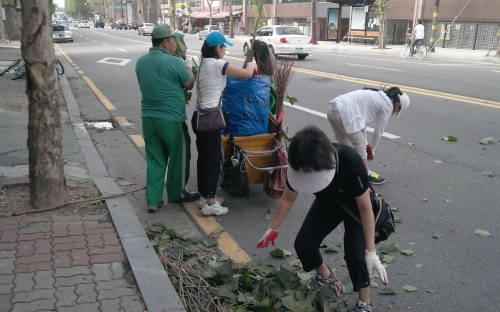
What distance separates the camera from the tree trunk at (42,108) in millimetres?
4062

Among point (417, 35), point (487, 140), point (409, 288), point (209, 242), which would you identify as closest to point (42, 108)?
point (209, 242)

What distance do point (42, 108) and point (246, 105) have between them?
1865mm

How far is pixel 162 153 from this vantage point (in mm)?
4789

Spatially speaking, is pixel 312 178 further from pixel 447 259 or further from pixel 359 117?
pixel 359 117

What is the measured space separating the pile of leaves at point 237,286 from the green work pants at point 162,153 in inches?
40.0

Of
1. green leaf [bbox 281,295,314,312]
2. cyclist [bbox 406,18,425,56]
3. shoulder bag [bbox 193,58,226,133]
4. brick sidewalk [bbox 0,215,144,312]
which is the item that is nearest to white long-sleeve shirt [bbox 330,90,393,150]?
shoulder bag [bbox 193,58,226,133]

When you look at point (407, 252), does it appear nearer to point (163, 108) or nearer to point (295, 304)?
point (295, 304)

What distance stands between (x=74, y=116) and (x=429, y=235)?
6.94 m

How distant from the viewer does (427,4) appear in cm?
3150

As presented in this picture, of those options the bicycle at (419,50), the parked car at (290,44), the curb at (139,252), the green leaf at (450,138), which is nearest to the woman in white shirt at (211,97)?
the curb at (139,252)

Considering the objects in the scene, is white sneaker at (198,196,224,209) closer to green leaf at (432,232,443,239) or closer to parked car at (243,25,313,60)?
green leaf at (432,232,443,239)

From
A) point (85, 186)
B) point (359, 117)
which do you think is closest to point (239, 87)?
point (359, 117)

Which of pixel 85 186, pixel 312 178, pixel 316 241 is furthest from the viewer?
pixel 85 186

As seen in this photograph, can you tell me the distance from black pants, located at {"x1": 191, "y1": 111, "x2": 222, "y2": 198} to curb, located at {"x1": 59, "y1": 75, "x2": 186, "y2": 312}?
74cm
